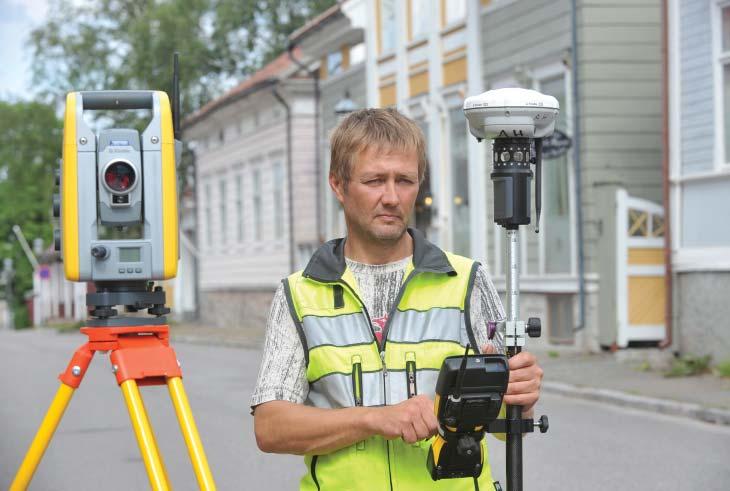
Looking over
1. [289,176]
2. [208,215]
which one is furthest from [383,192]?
[208,215]

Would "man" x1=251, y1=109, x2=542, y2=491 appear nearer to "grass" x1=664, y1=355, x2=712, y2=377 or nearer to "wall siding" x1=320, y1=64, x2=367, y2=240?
"grass" x1=664, y1=355, x2=712, y2=377

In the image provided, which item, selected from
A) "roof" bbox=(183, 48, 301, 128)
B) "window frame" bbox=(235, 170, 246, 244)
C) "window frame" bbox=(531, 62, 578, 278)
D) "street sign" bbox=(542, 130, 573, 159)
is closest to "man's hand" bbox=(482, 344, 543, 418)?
"street sign" bbox=(542, 130, 573, 159)

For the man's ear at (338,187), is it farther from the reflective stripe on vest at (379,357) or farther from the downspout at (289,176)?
the downspout at (289,176)

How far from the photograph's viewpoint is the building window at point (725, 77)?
1434 cm

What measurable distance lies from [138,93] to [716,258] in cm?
1105

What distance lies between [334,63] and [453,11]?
7981 mm

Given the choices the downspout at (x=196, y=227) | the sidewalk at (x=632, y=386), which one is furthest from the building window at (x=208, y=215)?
the sidewalk at (x=632, y=386)

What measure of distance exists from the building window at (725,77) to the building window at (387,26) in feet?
34.5

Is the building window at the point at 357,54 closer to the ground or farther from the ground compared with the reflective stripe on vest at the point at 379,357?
farther from the ground

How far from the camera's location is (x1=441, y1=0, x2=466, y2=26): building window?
69.1 feet

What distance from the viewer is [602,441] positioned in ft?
31.5

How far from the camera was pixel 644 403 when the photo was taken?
455 inches

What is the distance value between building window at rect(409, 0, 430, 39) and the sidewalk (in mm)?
7667

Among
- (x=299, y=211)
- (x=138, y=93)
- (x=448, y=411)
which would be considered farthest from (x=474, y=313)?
(x=299, y=211)
